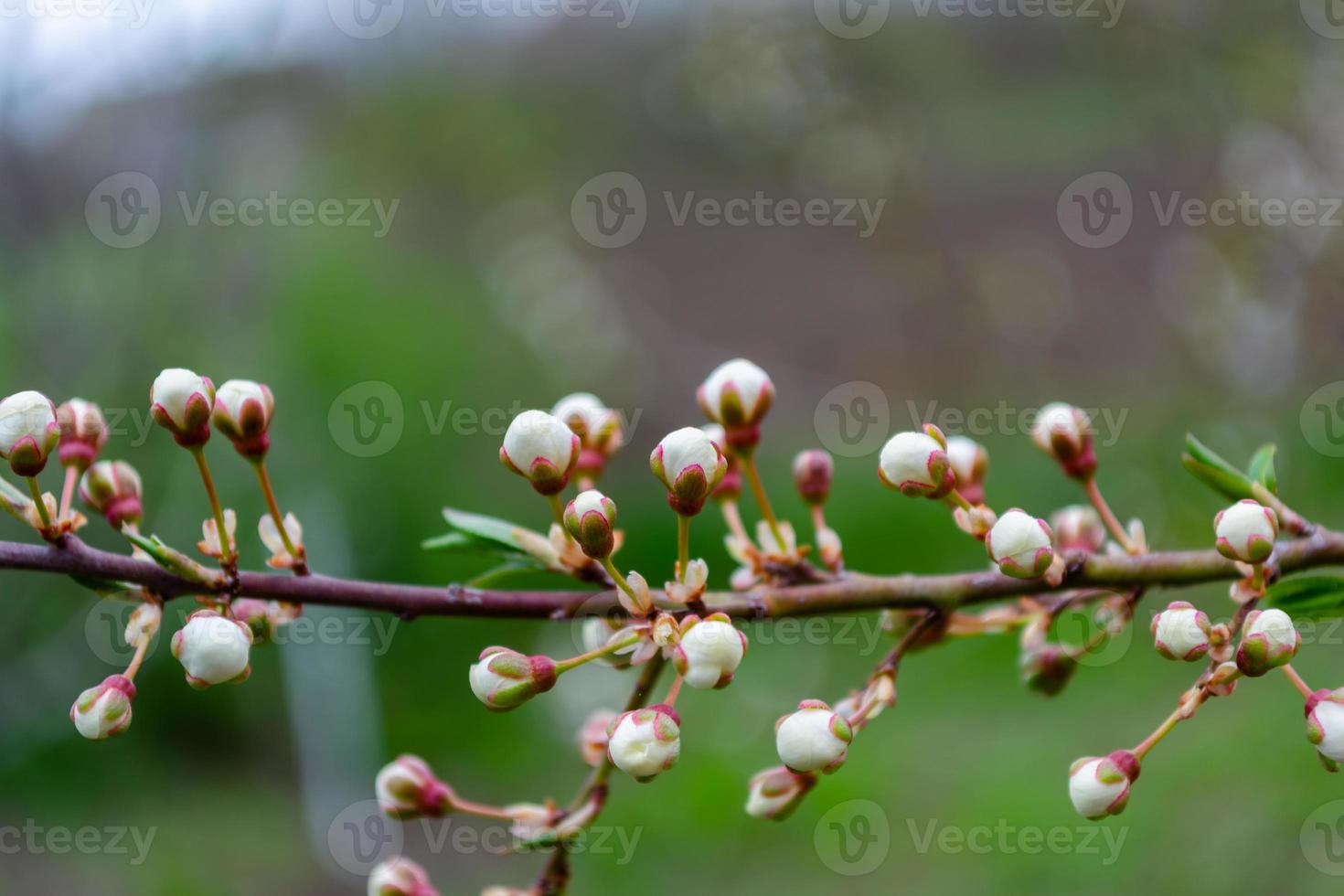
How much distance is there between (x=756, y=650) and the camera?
4191 mm

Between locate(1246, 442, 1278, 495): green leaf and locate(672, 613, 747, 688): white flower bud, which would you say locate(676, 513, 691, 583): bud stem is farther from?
locate(1246, 442, 1278, 495): green leaf

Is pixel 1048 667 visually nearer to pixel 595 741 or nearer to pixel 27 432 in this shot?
pixel 595 741

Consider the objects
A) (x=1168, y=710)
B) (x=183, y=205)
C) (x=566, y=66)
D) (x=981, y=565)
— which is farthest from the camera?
(x=566, y=66)

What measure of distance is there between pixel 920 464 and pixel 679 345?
5521 millimetres

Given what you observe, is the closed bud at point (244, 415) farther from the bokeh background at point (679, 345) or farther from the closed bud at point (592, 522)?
the bokeh background at point (679, 345)

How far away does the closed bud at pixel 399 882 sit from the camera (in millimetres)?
970

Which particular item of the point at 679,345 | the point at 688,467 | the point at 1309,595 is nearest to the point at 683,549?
the point at 688,467

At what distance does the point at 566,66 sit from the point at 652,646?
5.78 m

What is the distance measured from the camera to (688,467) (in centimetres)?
78

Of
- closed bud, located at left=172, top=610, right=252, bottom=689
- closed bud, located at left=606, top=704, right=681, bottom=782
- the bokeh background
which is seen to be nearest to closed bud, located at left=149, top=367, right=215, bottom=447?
closed bud, located at left=172, top=610, right=252, bottom=689

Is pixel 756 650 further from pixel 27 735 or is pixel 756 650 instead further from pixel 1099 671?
pixel 27 735

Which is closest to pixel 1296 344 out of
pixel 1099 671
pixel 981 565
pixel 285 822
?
pixel 1099 671

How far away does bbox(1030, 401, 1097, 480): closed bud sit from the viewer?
96 centimetres

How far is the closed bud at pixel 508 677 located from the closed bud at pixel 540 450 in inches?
4.8
